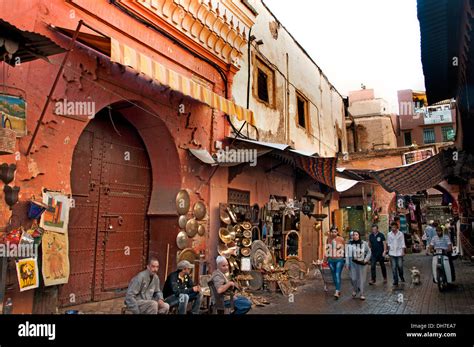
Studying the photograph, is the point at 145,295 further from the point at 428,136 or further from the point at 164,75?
the point at 428,136

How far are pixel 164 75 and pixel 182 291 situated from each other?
338 cm

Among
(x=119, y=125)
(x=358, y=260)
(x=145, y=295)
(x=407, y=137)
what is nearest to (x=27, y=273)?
(x=145, y=295)

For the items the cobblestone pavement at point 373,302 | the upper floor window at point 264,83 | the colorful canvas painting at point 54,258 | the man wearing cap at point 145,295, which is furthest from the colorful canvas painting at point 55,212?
the upper floor window at point 264,83

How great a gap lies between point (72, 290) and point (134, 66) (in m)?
3.74

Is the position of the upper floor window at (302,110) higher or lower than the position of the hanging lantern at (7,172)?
higher

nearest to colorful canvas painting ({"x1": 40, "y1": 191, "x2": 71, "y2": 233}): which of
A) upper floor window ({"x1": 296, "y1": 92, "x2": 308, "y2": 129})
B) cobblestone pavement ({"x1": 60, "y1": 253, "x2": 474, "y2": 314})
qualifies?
cobblestone pavement ({"x1": 60, "y1": 253, "x2": 474, "y2": 314})

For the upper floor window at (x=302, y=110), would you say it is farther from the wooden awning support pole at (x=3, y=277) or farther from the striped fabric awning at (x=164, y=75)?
the wooden awning support pole at (x=3, y=277)

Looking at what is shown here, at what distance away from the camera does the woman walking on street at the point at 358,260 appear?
738cm

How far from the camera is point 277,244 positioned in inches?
414

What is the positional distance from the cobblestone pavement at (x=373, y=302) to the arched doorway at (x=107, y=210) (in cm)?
42

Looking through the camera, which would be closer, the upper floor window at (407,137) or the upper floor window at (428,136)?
the upper floor window at (428,136)
